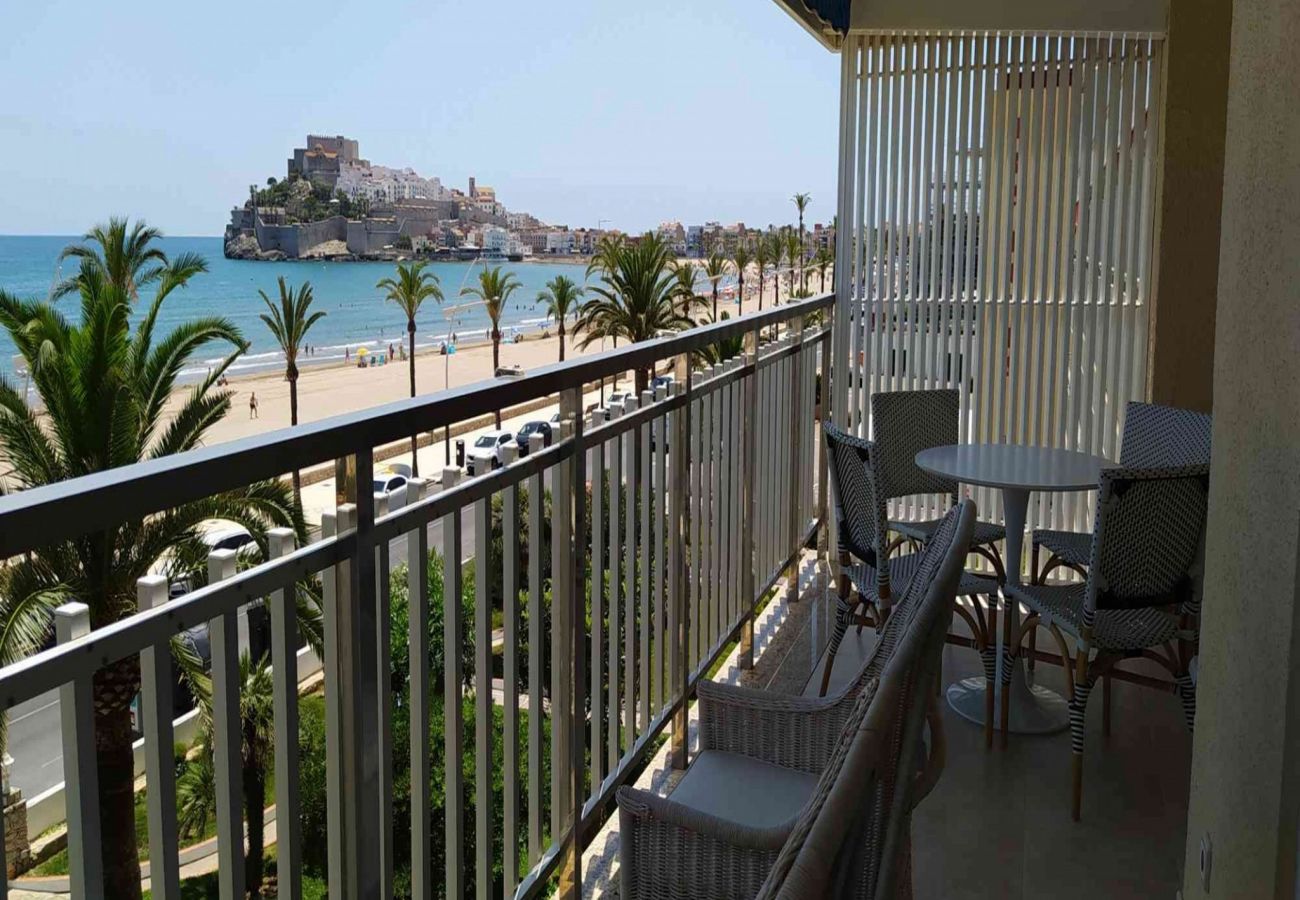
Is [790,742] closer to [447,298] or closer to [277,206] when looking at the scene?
[447,298]

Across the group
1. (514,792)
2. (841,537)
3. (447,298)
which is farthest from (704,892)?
(447,298)

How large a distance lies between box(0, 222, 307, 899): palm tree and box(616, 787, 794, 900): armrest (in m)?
3.93

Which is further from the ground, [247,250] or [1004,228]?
[247,250]

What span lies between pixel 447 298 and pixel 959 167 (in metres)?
78.8

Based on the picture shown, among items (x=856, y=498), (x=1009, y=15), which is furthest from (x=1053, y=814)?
(x=1009, y=15)

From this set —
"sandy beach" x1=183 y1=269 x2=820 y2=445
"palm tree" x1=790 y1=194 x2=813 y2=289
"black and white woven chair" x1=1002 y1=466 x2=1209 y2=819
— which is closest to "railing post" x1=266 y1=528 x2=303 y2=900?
"black and white woven chair" x1=1002 y1=466 x2=1209 y2=819

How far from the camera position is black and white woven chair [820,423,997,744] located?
3621 mm

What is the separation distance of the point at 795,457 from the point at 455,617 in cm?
328

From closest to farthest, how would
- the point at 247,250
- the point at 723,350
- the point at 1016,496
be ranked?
the point at 1016,496
the point at 723,350
the point at 247,250

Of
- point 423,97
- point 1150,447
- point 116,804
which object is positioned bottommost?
point 116,804

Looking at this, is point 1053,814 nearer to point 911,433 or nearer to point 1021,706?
point 1021,706

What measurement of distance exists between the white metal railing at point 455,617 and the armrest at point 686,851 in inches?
11.9

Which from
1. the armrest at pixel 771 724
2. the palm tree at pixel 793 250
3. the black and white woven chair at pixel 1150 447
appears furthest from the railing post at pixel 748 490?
the palm tree at pixel 793 250

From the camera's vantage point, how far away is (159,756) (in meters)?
1.23
